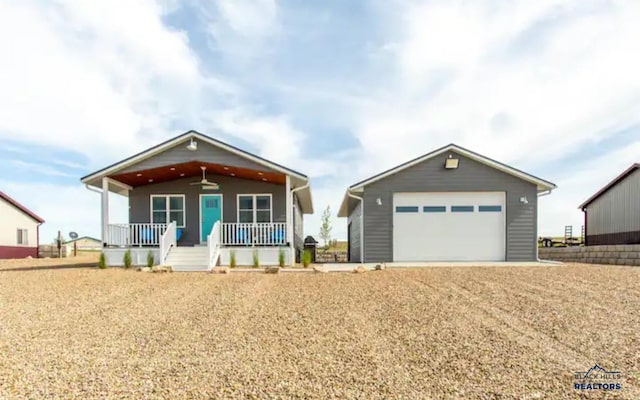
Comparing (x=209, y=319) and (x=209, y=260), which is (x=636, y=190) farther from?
(x=209, y=319)

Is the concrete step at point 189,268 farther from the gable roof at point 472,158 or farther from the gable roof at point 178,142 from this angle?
the gable roof at point 472,158

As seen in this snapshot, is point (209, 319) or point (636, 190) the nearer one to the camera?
point (209, 319)

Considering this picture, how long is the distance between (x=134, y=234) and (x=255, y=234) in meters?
4.33

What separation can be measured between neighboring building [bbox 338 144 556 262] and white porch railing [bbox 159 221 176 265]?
20.9 feet

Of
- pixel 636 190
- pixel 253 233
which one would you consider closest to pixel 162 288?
pixel 253 233

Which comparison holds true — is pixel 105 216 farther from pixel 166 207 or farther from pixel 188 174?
pixel 188 174

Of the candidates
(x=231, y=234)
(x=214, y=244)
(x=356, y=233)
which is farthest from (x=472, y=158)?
(x=214, y=244)

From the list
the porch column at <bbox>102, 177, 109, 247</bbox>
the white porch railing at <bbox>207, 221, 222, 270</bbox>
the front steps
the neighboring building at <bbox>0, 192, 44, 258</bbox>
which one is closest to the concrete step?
the front steps

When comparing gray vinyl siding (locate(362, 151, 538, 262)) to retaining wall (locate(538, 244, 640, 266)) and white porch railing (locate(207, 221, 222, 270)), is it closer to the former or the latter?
retaining wall (locate(538, 244, 640, 266))

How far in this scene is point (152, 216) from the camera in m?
14.9

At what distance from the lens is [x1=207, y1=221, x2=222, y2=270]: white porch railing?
11622 millimetres

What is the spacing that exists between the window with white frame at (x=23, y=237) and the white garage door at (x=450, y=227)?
22047mm

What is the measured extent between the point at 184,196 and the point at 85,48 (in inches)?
244

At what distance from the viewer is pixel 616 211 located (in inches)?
723
